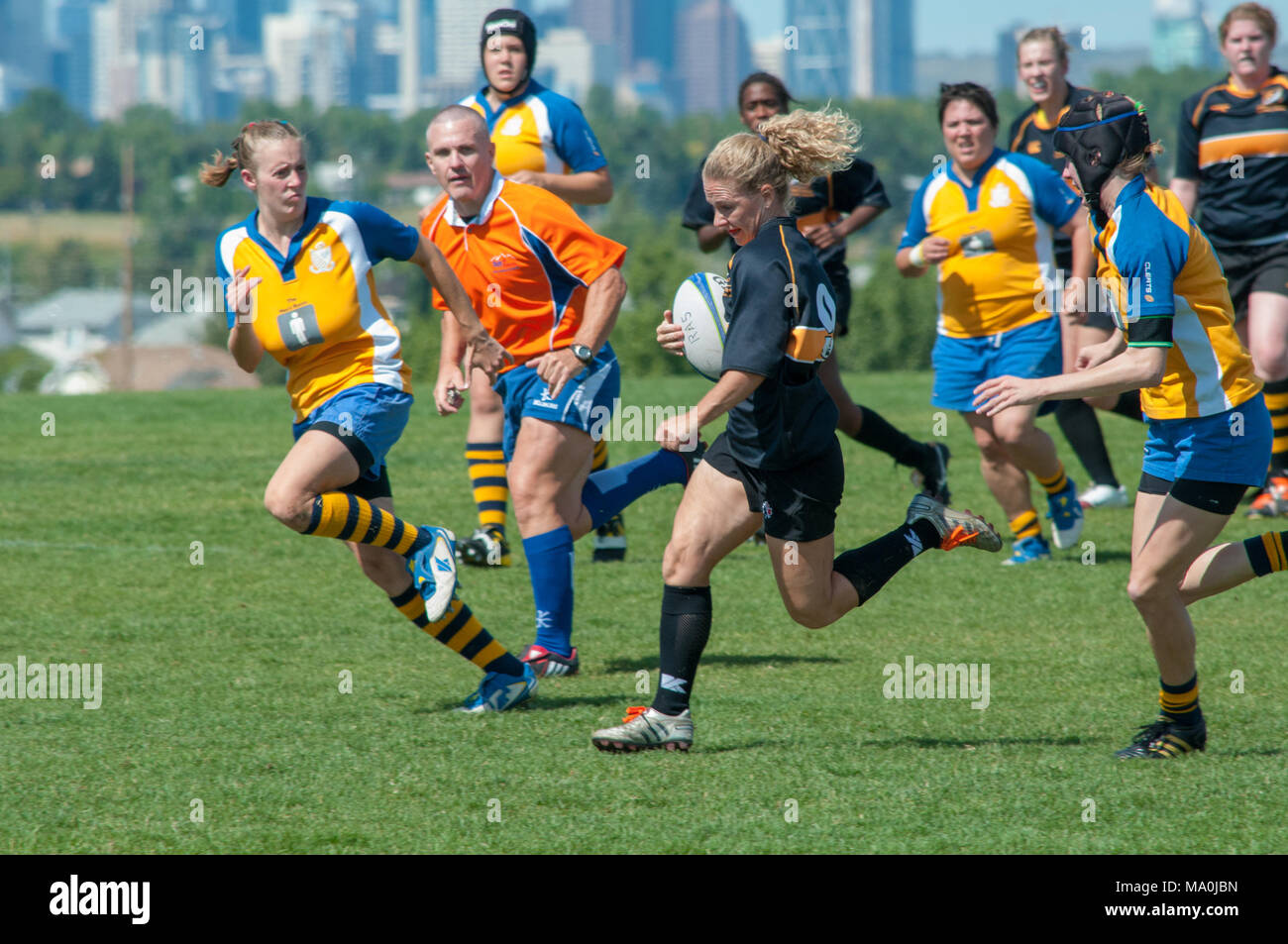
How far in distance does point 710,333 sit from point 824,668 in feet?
6.23

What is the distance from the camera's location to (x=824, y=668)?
265 inches

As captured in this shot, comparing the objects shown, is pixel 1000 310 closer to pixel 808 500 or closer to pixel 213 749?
pixel 808 500

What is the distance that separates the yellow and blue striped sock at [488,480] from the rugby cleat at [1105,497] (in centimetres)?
398

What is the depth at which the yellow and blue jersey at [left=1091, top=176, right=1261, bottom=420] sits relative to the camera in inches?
190

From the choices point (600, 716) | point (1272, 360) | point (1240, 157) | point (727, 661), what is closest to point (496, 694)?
point (600, 716)

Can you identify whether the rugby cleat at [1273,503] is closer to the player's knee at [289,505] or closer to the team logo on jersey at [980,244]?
the team logo on jersey at [980,244]

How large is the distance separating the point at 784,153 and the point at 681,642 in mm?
1670

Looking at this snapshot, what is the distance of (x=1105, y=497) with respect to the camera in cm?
1042

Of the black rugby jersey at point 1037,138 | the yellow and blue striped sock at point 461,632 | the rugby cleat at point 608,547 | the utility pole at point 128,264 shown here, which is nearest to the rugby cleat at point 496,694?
the yellow and blue striped sock at point 461,632

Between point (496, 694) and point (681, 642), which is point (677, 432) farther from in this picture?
point (496, 694)

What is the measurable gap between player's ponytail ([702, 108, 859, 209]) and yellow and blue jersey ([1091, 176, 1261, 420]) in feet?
2.90

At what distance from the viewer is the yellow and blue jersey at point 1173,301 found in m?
4.82

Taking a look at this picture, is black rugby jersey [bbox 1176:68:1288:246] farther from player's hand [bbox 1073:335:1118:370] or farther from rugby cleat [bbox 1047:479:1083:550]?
player's hand [bbox 1073:335:1118:370]
